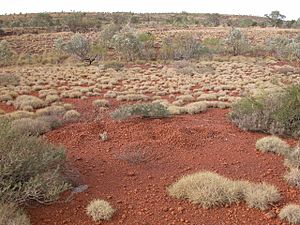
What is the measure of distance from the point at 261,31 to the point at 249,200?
6475 centimetres

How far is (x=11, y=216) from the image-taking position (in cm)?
567

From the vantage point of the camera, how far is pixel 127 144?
384 inches

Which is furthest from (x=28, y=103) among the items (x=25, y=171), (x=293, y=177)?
(x=293, y=177)

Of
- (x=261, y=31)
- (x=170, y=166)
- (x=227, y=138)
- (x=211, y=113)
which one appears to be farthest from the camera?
(x=261, y=31)

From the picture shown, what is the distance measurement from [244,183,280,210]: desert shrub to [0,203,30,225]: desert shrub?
353 cm

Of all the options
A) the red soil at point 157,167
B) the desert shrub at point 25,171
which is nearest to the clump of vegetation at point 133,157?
the red soil at point 157,167

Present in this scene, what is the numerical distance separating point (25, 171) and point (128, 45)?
122 ft

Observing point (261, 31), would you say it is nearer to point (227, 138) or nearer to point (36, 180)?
point (227, 138)

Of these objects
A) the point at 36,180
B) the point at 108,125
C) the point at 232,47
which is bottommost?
the point at 232,47

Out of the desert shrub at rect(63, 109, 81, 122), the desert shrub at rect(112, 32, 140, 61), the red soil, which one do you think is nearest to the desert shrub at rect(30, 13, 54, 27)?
the desert shrub at rect(112, 32, 140, 61)

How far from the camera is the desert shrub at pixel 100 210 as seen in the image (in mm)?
6215

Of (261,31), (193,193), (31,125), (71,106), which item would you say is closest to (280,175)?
(193,193)

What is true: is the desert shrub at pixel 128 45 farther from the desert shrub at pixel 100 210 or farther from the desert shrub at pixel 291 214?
the desert shrub at pixel 291 214

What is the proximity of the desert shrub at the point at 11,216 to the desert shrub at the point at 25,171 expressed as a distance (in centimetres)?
25
